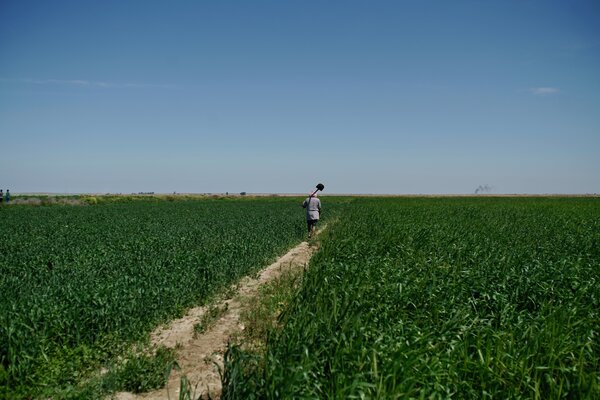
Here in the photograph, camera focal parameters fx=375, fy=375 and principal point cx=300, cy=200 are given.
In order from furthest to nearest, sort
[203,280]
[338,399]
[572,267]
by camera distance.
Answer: [203,280] → [572,267] → [338,399]

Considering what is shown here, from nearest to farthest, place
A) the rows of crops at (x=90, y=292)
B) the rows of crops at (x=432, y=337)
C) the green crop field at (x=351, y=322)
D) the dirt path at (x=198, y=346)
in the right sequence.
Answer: the rows of crops at (x=432, y=337), the green crop field at (x=351, y=322), the dirt path at (x=198, y=346), the rows of crops at (x=90, y=292)

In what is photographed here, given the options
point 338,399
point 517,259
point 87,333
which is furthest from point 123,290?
point 517,259

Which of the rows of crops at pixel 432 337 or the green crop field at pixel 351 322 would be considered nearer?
the rows of crops at pixel 432 337

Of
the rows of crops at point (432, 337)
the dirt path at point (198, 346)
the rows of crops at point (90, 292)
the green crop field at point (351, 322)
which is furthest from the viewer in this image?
the rows of crops at point (90, 292)

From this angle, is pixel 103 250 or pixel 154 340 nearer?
pixel 154 340

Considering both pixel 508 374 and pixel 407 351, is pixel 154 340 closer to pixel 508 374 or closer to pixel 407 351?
pixel 407 351

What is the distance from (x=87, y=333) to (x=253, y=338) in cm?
269

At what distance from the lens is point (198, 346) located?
6.48 m

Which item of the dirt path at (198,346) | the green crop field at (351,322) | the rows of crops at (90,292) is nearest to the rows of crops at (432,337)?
the green crop field at (351,322)

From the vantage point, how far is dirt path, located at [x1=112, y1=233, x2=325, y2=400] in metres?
5.00

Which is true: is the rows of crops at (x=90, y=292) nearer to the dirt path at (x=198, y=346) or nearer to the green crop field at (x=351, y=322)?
the green crop field at (x=351, y=322)

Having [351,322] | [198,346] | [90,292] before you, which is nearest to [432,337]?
→ [351,322]

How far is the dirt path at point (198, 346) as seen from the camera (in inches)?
197

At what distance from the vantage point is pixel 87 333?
6.09 metres
